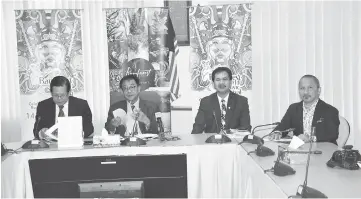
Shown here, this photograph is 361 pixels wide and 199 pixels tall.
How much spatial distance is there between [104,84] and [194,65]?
1.14 meters

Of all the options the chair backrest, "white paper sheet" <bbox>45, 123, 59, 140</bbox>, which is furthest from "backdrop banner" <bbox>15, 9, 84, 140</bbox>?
the chair backrest

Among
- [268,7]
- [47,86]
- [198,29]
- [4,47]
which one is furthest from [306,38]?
[4,47]

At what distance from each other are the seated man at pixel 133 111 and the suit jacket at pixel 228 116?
1.67 feet

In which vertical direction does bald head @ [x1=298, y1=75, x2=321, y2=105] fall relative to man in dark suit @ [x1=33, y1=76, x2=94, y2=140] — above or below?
above

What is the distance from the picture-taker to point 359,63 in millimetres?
5547

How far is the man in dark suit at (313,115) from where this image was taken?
3.99 m

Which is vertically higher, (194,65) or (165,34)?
(165,34)

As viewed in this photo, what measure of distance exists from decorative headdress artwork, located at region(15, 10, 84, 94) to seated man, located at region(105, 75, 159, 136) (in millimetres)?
763

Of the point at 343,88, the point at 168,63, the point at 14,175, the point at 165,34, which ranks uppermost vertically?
the point at 165,34

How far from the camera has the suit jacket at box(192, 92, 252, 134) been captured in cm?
468

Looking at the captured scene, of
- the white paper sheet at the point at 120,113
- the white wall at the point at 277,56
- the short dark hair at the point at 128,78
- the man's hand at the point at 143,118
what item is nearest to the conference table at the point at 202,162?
the man's hand at the point at 143,118

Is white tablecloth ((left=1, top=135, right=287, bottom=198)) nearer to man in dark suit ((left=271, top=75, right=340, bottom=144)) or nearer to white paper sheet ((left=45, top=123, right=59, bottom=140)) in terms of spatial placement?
white paper sheet ((left=45, top=123, right=59, bottom=140))

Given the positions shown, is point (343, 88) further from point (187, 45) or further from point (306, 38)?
point (187, 45)

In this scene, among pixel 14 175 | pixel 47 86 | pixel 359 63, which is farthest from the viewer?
pixel 359 63
